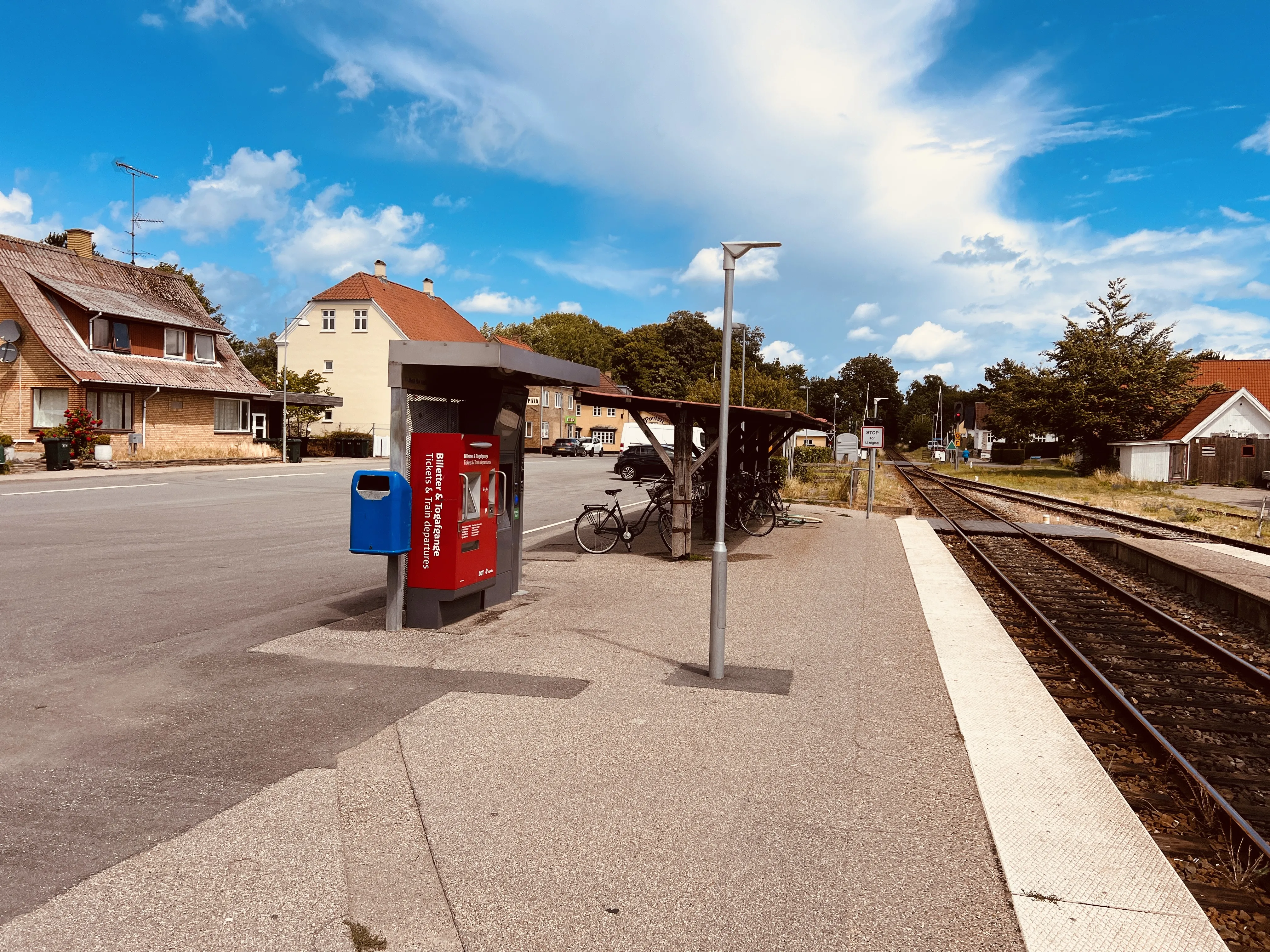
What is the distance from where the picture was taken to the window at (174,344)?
35656 mm

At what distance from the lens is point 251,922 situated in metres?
3.32

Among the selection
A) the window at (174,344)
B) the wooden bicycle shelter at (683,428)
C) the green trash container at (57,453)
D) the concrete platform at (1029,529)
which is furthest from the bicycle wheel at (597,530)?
the window at (174,344)

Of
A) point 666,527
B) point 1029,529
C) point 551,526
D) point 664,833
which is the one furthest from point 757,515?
point 664,833

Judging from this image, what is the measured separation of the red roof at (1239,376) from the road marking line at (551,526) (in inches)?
1735

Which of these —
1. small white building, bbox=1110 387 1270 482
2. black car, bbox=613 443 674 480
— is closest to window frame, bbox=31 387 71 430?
black car, bbox=613 443 674 480

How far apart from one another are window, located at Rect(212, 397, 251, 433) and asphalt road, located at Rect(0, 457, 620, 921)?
948 inches

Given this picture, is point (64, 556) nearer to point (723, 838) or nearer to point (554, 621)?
point (554, 621)

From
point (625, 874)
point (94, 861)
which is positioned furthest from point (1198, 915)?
point (94, 861)

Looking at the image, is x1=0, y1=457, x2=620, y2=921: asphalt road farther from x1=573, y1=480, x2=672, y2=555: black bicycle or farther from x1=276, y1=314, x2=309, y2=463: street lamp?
x1=276, y1=314, x2=309, y2=463: street lamp

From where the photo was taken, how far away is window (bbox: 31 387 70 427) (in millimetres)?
30594

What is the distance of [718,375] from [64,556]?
94379 millimetres

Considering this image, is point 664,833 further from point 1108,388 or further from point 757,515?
point 1108,388

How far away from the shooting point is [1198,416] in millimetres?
45406

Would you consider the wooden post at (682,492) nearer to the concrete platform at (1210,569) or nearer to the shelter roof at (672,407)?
the shelter roof at (672,407)
